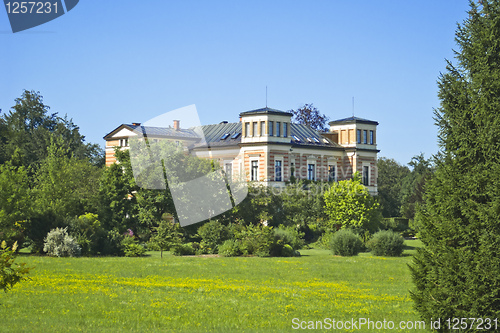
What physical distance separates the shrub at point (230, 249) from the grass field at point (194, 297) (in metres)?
10.0

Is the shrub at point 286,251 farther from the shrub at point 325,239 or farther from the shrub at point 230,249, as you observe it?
the shrub at point 325,239

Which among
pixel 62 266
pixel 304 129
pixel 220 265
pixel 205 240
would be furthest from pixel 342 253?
pixel 304 129

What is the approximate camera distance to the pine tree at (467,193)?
11.5 m

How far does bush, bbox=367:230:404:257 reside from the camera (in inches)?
1657

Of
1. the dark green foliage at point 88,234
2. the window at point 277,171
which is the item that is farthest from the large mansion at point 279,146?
the dark green foliage at point 88,234

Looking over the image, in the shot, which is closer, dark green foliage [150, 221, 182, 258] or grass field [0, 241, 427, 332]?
grass field [0, 241, 427, 332]

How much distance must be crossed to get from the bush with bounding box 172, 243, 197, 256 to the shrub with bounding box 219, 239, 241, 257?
269 cm

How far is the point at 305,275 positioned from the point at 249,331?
47.2ft

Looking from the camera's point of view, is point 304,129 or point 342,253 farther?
point 304,129

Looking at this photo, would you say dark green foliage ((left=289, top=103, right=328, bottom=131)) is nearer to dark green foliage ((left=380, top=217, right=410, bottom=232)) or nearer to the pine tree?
dark green foliage ((left=380, top=217, right=410, bottom=232))

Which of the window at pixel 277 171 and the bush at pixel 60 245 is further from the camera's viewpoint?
the window at pixel 277 171

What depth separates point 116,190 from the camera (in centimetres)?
4566

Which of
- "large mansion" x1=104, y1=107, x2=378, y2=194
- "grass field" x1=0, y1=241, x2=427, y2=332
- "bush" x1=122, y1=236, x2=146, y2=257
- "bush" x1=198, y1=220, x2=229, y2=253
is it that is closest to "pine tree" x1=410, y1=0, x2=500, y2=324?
"grass field" x1=0, y1=241, x2=427, y2=332

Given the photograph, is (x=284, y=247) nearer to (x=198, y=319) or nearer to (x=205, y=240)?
(x=205, y=240)
